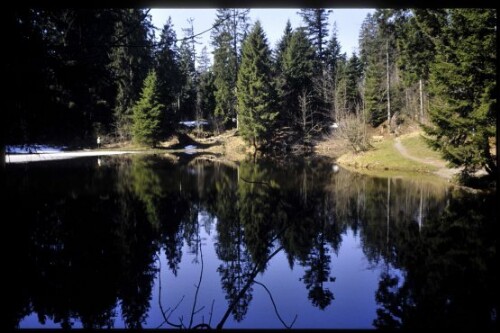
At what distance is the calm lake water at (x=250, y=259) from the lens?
22.0 ft

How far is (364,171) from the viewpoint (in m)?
27.4

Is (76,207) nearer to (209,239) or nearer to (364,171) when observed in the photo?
(209,239)

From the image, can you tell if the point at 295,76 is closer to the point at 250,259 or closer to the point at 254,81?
the point at 254,81

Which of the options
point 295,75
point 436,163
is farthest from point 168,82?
point 436,163

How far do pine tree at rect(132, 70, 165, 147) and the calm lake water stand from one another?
25404 millimetres

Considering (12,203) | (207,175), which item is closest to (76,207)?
(12,203)

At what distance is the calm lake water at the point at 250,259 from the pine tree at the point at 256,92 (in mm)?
23157

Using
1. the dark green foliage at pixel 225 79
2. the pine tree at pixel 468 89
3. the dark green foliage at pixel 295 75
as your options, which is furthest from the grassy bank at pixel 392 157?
the dark green foliage at pixel 225 79

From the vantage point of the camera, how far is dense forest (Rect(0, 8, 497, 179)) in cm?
368

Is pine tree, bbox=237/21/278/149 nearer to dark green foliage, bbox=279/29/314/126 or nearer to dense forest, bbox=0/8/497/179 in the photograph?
dense forest, bbox=0/8/497/179

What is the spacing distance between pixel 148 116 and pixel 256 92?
1256 centimetres

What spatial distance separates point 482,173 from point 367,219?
387 inches

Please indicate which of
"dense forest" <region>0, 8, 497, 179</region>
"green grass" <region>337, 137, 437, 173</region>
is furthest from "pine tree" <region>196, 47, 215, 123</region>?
"green grass" <region>337, 137, 437, 173</region>

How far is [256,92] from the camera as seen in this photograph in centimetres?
4231
